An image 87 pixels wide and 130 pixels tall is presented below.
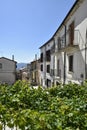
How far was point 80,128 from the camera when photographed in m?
4.06

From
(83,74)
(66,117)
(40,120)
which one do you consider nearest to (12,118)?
(40,120)

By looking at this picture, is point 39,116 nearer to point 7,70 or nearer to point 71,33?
point 71,33

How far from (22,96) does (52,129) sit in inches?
123

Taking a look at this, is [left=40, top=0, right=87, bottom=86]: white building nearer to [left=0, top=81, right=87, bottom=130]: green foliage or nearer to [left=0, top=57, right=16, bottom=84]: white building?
[left=0, top=81, right=87, bottom=130]: green foliage

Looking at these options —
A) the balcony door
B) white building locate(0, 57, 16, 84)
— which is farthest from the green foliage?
white building locate(0, 57, 16, 84)

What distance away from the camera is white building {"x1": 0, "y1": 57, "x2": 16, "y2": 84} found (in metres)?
40.4

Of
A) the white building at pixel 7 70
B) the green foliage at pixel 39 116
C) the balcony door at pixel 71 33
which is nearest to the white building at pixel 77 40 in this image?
the balcony door at pixel 71 33

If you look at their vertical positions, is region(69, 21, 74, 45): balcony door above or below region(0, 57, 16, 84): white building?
above

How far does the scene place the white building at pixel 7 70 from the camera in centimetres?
4038

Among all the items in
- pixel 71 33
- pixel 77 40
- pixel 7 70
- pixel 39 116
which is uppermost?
pixel 71 33

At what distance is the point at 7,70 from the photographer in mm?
40469

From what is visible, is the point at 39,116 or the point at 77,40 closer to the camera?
the point at 39,116

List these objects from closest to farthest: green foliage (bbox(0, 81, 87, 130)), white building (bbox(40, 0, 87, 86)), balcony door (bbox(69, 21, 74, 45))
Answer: green foliage (bbox(0, 81, 87, 130)), white building (bbox(40, 0, 87, 86)), balcony door (bbox(69, 21, 74, 45))

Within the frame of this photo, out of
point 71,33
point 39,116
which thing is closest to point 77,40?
point 71,33
